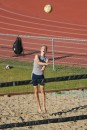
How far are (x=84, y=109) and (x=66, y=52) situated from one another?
23.3ft

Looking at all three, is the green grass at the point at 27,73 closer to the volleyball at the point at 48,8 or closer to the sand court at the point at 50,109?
the sand court at the point at 50,109

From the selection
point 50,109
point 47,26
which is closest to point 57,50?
point 47,26

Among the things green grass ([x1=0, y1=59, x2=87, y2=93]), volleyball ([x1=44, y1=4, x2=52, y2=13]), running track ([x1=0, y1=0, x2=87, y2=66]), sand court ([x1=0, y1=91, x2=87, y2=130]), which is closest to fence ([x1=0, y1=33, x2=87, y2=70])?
running track ([x1=0, y1=0, x2=87, y2=66])

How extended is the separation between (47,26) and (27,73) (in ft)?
24.7

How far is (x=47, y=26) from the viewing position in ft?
74.0

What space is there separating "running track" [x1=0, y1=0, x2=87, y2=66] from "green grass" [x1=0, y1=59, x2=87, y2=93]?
0.88 metres

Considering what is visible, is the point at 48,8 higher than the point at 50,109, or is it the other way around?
the point at 48,8

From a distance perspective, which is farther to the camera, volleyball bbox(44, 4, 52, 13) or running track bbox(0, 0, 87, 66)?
volleyball bbox(44, 4, 52, 13)

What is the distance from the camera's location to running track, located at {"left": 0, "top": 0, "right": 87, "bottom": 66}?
1822 centimetres

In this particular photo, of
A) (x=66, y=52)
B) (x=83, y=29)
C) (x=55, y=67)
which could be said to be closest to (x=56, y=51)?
(x=66, y=52)

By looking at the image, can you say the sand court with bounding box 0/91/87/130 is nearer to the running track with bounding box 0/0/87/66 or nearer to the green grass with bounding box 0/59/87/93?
the green grass with bounding box 0/59/87/93

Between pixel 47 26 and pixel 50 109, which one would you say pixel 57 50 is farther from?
pixel 50 109

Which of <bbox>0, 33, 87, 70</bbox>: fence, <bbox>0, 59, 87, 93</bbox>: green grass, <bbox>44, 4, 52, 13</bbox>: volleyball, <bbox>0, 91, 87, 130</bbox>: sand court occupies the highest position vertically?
<bbox>44, 4, 52, 13</bbox>: volleyball

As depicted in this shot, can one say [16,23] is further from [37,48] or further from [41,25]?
[37,48]
